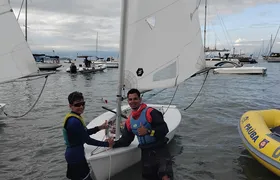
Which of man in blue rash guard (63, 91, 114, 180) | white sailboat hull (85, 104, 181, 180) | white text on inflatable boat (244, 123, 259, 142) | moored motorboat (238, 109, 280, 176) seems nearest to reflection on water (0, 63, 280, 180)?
white sailboat hull (85, 104, 181, 180)

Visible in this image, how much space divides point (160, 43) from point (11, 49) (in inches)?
A: 114

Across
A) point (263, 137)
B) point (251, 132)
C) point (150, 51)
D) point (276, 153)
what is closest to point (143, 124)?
point (150, 51)

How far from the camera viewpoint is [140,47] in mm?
5066

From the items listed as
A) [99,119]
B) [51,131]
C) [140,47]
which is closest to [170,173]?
[140,47]

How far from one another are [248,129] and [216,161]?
113 cm

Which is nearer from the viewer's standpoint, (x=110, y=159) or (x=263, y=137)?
(x=110, y=159)

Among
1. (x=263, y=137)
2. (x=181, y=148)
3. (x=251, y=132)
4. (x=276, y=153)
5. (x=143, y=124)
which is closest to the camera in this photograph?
(x=143, y=124)

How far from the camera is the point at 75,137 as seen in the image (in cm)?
383

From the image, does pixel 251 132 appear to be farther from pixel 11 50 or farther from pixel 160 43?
pixel 11 50

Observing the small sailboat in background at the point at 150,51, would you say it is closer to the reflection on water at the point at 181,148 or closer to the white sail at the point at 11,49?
the reflection on water at the point at 181,148

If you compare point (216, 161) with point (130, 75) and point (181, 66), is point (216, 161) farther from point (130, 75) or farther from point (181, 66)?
point (130, 75)

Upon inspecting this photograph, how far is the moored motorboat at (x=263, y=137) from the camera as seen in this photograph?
541 cm

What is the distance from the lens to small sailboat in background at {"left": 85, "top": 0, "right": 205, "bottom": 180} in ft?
16.1

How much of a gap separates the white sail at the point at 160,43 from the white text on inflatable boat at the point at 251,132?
2207 mm
